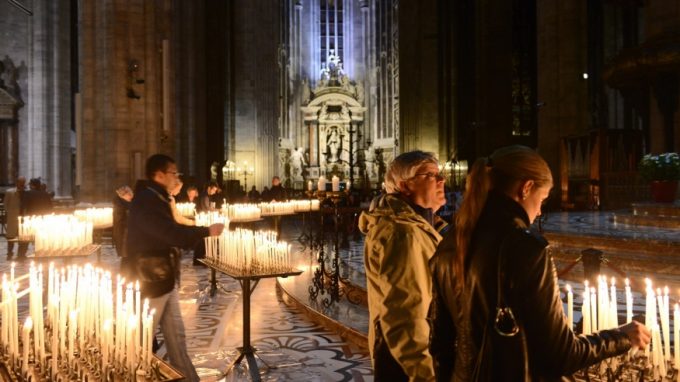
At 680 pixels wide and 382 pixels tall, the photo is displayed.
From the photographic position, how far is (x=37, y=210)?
44.2ft

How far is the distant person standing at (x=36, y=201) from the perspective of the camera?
13328mm

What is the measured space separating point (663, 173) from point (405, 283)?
970 cm

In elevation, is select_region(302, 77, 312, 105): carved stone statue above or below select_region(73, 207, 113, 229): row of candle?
above

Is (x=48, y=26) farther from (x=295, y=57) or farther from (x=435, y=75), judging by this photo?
(x=295, y=57)

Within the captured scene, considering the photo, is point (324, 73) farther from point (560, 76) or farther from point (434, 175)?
point (434, 175)

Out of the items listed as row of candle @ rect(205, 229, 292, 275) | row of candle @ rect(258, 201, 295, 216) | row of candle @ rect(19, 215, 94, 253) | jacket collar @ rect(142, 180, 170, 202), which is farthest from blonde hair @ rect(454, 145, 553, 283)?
row of candle @ rect(258, 201, 295, 216)

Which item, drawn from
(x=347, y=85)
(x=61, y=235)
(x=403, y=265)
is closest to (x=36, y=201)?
(x=61, y=235)

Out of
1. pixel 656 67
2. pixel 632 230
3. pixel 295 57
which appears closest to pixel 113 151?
pixel 632 230

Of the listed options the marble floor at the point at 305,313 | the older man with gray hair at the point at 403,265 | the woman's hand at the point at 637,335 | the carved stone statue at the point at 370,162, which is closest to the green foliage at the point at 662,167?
the marble floor at the point at 305,313

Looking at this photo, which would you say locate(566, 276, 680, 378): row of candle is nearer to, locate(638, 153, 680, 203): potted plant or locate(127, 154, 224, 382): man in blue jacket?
locate(127, 154, 224, 382): man in blue jacket

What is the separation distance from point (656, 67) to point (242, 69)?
20.1 meters

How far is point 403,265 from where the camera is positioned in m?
2.59

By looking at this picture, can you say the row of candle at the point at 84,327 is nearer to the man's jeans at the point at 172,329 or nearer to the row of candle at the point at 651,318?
the man's jeans at the point at 172,329

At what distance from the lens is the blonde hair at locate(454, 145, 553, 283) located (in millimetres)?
2012
